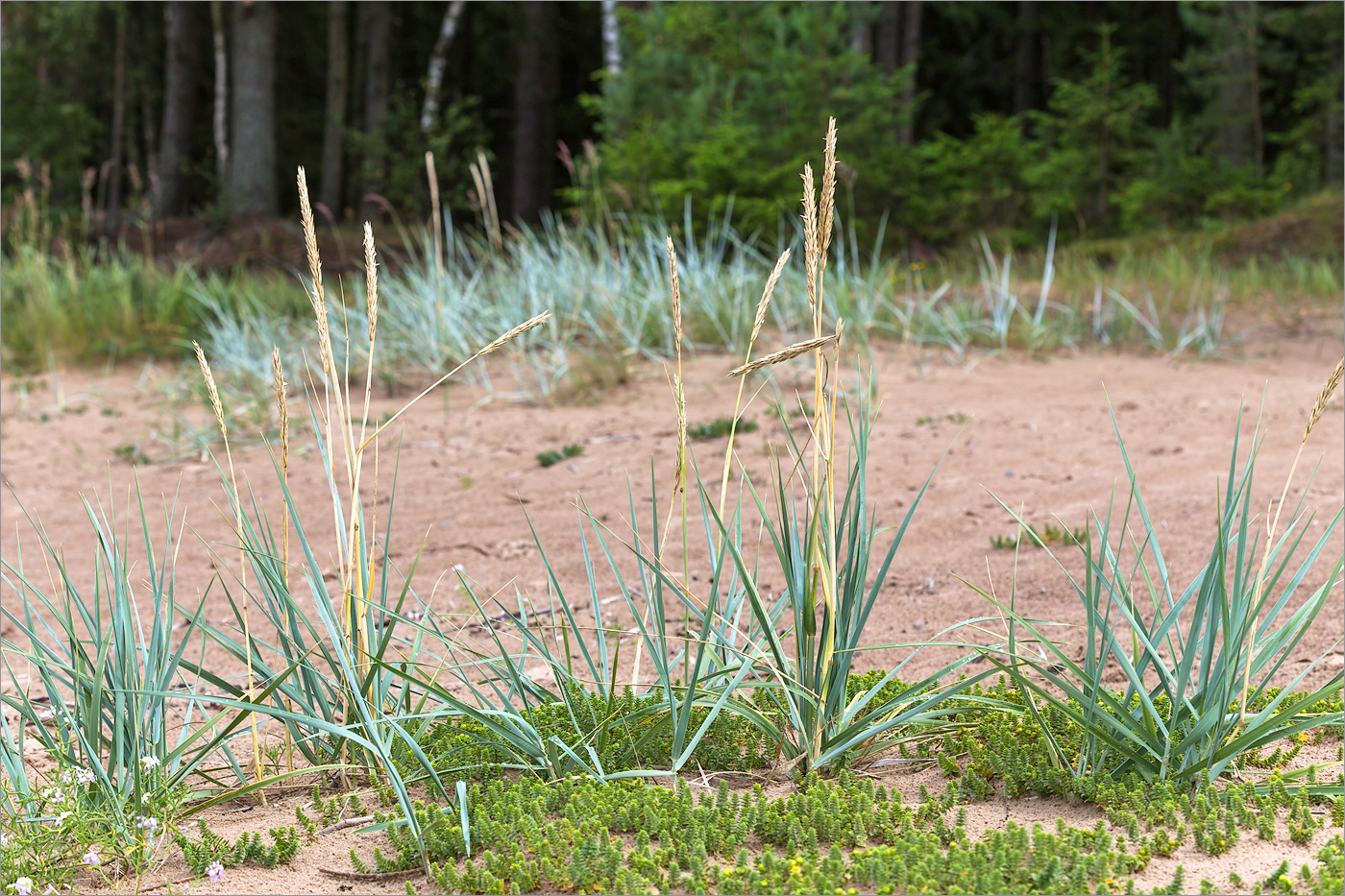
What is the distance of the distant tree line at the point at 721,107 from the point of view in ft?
31.9

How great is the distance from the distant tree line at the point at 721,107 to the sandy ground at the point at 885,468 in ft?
6.84

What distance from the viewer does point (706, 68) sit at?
10.2m

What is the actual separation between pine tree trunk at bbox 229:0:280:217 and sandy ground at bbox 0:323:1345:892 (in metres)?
8.88

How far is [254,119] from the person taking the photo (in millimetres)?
14914

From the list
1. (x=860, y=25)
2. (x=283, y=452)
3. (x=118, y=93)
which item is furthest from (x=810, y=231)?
(x=118, y=93)

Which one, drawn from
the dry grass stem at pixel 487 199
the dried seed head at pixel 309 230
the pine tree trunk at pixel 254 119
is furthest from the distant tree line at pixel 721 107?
the dried seed head at pixel 309 230

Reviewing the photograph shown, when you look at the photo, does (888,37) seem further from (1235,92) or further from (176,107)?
(176,107)

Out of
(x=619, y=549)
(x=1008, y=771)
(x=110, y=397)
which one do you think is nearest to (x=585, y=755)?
(x=1008, y=771)

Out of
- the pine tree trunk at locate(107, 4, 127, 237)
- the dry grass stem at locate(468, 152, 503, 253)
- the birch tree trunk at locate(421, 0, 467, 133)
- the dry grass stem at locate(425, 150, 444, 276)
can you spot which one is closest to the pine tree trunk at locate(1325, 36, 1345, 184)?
the dry grass stem at locate(468, 152, 503, 253)

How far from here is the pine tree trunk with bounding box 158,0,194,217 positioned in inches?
673

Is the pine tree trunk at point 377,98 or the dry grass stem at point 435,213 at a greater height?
the pine tree trunk at point 377,98

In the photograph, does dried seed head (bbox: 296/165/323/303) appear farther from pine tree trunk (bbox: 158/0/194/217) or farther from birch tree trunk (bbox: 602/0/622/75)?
pine tree trunk (bbox: 158/0/194/217)

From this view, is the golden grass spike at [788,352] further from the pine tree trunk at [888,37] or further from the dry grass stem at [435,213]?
the pine tree trunk at [888,37]

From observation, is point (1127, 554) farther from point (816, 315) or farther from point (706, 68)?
point (706, 68)
